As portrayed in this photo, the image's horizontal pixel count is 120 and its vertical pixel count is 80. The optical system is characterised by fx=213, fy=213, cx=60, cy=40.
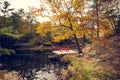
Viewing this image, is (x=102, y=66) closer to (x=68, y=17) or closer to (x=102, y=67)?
(x=102, y=67)

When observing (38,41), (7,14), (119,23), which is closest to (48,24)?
(119,23)

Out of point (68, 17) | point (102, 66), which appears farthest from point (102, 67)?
point (68, 17)

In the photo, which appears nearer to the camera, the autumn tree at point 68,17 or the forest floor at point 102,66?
the forest floor at point 102,66

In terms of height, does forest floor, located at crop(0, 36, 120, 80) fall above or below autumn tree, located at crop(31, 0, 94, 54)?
below

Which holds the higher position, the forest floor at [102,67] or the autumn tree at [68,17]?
the autumn tree at [68,17]

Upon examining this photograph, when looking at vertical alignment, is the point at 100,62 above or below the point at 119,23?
below

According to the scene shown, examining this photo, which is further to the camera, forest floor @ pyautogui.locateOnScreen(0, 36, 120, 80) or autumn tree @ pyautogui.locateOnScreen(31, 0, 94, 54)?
autumn tree @ pyautogui.locateOnScreen(31, 0, 94, 54)

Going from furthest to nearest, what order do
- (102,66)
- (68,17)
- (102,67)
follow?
(68,17), (102,66), (102,67)

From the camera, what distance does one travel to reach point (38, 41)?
5725cm

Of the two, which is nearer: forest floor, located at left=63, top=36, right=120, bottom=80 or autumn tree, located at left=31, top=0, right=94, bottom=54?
forest floor, located at left=63, top=36, right=120, bottom=80

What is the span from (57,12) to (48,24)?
1949 millimetres

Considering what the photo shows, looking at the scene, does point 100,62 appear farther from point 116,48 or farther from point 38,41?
point 38,41

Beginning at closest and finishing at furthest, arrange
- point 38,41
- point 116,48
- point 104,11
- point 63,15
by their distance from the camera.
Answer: point 116,48
point 63,15
point 104,11
point 38,41

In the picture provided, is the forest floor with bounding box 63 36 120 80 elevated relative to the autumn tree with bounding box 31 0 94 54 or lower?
lower
